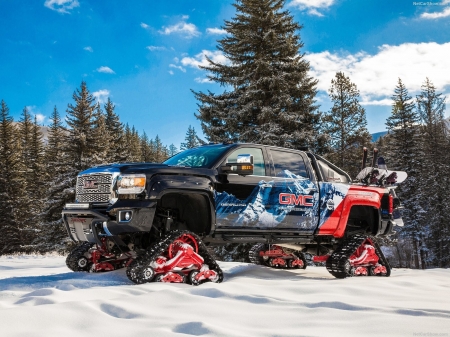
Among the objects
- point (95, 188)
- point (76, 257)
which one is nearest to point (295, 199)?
point (95, 188)

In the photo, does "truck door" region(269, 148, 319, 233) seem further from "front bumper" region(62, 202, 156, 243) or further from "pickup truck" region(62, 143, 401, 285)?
"front bumper" region(62, 202, 156, 243)

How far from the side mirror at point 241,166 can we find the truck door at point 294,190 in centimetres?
92

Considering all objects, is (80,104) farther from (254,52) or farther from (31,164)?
(31,164)

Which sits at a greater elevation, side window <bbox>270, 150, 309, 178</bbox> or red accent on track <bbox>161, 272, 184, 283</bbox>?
side window <bbox>270, 150, 309, 178</bbox>

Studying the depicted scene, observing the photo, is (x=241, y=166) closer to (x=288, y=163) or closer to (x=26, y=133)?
(x=288, y=163)

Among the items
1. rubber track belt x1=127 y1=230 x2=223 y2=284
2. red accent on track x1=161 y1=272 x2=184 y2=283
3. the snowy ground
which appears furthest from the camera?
red accent on track x1=161 y1=272 x2=184 y2=283

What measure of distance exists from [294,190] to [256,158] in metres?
0.80

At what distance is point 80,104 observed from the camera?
29688mm

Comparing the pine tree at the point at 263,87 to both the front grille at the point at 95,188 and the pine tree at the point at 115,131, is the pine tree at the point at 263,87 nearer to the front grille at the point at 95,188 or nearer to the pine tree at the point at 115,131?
the front grille at the point at 95,188

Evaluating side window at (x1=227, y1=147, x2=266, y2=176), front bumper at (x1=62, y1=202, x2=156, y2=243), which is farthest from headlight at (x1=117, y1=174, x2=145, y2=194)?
side window at (x1=227, y1=147, x2=266, y2=176)

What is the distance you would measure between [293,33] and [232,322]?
833 inches

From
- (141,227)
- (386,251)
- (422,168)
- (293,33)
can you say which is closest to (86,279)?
(141,227)

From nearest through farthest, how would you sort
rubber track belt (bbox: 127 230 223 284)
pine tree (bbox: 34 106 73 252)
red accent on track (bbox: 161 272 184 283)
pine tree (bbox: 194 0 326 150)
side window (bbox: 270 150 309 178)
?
1. rubber track belt (bbox: 127 230 223 284)
2. red accent on track (bbox: 161 272 184 283)
3. side window (bbox: 270 150 309 178)
4. pine tree (bbox: 194 0 326 150)
5. pine tree (bbox: 34 106 73 252)

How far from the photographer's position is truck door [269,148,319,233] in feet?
21.2
